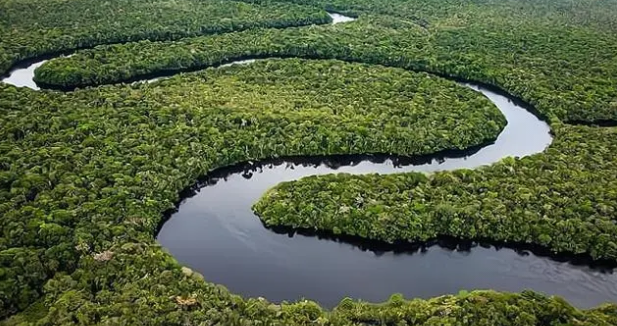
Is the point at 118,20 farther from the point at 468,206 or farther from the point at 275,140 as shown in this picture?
the point at 468,206

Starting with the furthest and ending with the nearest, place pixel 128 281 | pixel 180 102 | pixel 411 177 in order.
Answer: pixel 180 102 → pixel 411 177 → pixel 128 281

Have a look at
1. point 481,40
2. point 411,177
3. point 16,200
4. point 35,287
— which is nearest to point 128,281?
point 35,287

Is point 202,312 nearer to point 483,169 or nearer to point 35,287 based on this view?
point 35,287

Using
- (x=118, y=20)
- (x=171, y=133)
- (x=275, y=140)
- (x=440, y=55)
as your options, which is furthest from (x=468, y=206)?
(x=118, y=20)

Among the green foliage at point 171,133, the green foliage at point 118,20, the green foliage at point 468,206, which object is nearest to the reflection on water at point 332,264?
the green foliage at point 468,206

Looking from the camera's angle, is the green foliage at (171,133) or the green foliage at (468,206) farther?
the green foliage at (468,206)

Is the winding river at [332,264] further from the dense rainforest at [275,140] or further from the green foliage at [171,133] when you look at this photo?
the green foliage at [171,133]
